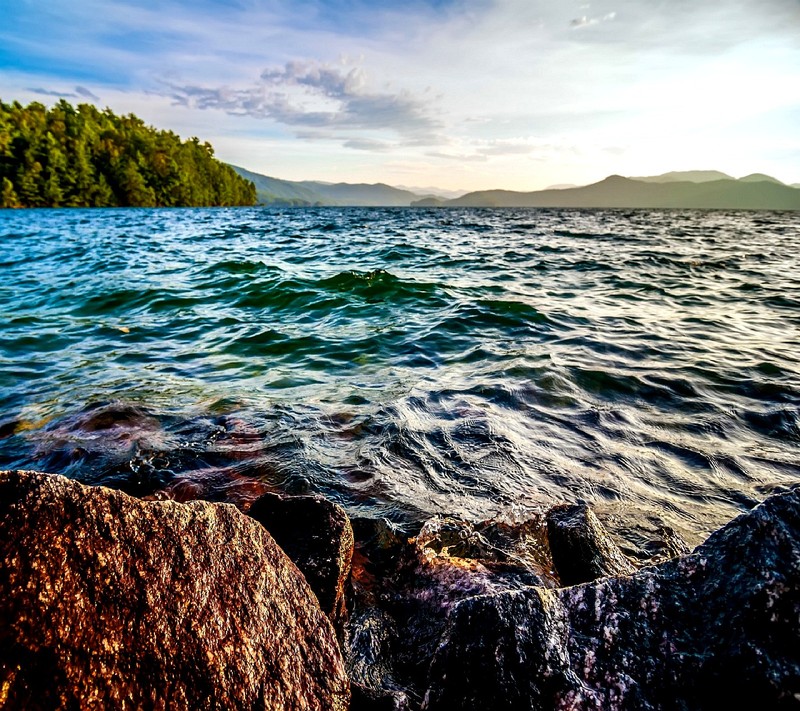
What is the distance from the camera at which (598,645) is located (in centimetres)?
188

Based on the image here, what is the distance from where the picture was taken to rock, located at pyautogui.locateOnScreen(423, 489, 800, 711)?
1.62 meters

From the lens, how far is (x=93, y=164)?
256 feet

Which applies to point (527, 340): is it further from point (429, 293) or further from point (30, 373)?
point (30, 373)

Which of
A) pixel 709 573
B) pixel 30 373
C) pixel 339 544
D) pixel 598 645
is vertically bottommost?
pixel 30 373

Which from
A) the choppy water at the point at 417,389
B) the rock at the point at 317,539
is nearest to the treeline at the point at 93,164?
the choppy water at the point at 417,389

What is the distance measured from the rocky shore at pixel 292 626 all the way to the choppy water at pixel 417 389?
176cm

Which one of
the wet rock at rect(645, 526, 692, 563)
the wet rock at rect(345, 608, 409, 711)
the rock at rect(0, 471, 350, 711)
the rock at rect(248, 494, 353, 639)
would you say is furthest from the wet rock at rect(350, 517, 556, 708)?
the wet rock at rect(645, 526, 692, 563)

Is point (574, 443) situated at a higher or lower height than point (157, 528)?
lower

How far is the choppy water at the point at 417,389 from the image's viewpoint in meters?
4.31

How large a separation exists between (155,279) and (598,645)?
1512 cm

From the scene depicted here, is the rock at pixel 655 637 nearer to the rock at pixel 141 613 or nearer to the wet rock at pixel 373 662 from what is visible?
the wet rock at pixel 373 662

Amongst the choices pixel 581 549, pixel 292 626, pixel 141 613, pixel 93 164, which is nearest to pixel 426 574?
pixel 581 549

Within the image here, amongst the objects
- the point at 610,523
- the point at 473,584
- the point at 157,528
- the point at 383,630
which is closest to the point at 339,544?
the point at 383,630

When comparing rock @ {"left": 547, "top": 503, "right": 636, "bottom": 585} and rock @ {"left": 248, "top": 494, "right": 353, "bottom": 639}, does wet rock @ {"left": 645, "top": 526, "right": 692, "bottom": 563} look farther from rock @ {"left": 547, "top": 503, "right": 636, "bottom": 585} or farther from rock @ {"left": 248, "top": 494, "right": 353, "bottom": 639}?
rock @ {"left": 248, "top": 494, "right": 353, "bottom": 639}
